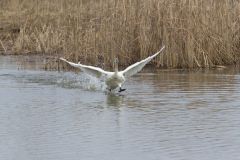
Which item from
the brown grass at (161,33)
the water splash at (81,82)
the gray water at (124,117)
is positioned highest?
the brown grass at (161,33)

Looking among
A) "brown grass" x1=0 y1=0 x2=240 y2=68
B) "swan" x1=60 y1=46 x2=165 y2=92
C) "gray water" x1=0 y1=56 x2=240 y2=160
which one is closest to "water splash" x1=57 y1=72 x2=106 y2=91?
"gray water" x1=0 y1=56 x2=240 y2=160

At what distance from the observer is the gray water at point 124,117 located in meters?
8.60

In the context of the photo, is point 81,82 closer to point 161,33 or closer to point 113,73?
point 113,73

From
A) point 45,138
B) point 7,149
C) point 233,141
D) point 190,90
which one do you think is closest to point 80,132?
point 45,138

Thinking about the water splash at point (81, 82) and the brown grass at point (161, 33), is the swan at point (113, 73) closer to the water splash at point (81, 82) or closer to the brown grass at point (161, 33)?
the water splash at point (81, 82)

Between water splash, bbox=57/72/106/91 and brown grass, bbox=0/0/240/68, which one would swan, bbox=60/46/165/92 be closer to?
water splash, bbox=57/72/106/91

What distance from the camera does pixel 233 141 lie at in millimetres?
9008

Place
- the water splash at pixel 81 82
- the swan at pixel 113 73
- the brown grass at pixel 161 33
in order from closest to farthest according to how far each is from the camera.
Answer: the swan at pixel 113 73
the water splash at pixel 81 82
the brown grass at pixel 161 33

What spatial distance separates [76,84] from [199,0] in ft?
12.4

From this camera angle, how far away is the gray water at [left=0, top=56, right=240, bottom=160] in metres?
8.60

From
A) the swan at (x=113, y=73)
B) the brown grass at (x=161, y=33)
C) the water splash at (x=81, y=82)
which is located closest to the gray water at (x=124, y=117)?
the water splash at (x=81, y=82)

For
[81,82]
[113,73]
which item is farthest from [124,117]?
[81,82]

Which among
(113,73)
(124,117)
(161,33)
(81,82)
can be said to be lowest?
(124,117)

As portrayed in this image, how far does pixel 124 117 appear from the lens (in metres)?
11.1
